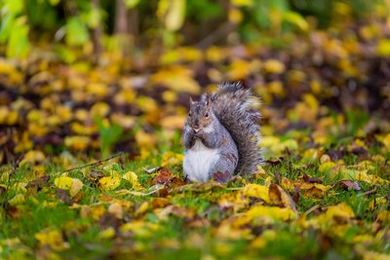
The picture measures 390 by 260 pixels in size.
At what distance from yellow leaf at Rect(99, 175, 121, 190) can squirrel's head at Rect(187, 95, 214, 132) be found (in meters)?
0.46

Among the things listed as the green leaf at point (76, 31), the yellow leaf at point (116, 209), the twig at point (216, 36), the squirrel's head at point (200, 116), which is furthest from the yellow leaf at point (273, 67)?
the yellow leaf at point (116, 209)

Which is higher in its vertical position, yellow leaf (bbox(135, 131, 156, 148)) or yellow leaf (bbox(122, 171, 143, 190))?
Answer: yellow leaf (bbox(122, 171, 143, 190))

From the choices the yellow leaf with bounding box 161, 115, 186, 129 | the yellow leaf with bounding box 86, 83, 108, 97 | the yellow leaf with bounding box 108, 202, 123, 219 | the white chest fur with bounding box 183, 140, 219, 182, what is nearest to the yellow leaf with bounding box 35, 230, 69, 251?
the yellow leaf with bounding box 108, 202, 123, 219

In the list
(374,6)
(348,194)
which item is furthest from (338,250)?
(374,6)

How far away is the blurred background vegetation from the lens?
277 inches

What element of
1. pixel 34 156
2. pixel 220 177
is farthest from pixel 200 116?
pixel 34 156

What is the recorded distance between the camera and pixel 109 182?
3.46 metres

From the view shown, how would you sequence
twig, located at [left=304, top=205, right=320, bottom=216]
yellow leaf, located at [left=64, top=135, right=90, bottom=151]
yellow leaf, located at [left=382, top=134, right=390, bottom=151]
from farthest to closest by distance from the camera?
1. yellow leaf, located at [left=64, top=135, right=90, bottom=151]
2. yellow leaf, located at [left=382, top=134, right=390, bottom=151]
3. twig, located at [left=304, top=205, right=320, bottom=216]

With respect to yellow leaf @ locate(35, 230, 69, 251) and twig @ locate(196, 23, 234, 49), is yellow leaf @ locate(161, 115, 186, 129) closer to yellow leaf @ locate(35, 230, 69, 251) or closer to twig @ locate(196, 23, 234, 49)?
twig @ locate(196, 23, 234, 49)

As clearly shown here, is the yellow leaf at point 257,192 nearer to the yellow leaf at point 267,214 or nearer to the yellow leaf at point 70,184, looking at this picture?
the yellow leaf at point 267,214

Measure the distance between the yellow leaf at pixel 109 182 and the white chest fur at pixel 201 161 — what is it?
37 centimetres

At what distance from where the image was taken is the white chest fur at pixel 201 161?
3.30m

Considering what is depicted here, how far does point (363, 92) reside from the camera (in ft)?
24.8

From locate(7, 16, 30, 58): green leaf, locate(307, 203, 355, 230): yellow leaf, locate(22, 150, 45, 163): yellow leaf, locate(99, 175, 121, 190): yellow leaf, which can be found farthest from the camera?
locate(7, 16, 30, 58): green leaf
